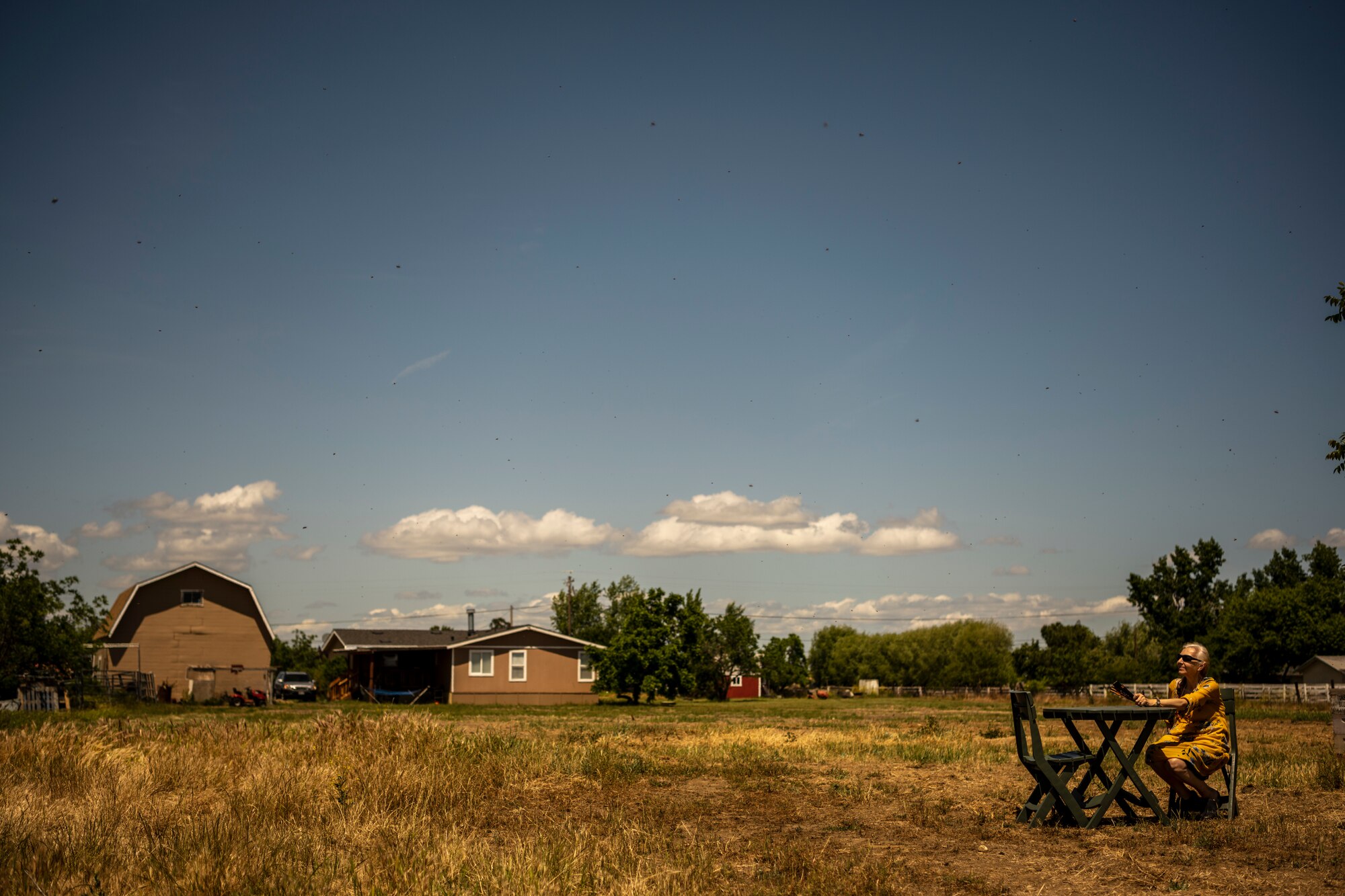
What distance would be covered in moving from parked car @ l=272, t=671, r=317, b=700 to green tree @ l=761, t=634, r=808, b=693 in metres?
38.8

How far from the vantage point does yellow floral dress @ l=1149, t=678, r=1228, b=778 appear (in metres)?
8.66

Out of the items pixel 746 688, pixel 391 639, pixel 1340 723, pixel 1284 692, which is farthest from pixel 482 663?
pixel 1340 723

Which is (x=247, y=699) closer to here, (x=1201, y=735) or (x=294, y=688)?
(x=294, y=688)

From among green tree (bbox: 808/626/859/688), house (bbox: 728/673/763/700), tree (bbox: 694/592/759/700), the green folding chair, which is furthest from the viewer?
green tree (bbox: 808/626/859/688)

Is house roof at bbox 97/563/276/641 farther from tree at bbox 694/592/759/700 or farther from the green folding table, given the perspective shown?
the green folding table

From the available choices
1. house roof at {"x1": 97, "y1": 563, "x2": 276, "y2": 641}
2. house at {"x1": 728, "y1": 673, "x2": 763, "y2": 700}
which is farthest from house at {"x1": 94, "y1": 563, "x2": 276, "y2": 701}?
house at {"x1": 728, "y1": 673, "x2": 763, "y2": 700}

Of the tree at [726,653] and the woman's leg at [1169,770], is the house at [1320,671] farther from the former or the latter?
the woman's leg at [1169,770]

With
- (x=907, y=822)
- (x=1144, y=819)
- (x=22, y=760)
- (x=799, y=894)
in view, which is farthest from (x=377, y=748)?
(x=1144, y=819)

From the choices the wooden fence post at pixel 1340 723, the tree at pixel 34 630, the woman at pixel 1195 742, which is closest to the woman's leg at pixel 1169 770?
the woman at pixel 1195 742

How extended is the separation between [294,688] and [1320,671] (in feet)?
204

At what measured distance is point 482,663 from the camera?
5006cm

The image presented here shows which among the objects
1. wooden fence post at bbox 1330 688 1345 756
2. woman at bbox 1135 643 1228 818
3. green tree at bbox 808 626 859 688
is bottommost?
green tree at bbox 808 626 859 688

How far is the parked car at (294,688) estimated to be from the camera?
52.7 metres

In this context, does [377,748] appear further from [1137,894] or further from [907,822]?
[1137,894]
